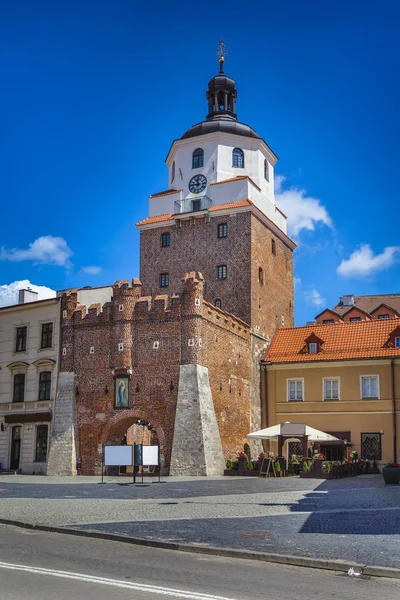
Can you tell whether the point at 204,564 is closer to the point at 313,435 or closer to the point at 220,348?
the point at 313,435

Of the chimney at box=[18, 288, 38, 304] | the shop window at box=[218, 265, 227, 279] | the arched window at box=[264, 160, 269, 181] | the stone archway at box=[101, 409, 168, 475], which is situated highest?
the arched window at box=[264, 160, 269, 181]

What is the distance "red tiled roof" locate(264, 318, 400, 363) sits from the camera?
40.5 metres

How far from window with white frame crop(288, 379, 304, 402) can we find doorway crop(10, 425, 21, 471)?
15.8 metres

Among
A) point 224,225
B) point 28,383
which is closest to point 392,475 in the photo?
point 224,225

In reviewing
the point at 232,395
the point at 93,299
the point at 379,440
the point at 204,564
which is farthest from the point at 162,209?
the point at 204,564

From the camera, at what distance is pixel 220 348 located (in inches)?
1521

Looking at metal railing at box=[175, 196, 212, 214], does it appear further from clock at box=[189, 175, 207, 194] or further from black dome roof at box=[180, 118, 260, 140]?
black dome roof at box=[180, 118, 260, 140]

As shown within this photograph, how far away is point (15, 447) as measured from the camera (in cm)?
4047

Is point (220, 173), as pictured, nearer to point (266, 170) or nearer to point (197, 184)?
point (197, 184)

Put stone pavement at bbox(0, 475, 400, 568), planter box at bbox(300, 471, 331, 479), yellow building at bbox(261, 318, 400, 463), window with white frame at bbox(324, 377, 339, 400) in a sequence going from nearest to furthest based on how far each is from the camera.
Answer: stone pavement at bbox(0, 475, 400, 568) < planter box at bbox(300, 471, 331, 479) < yellow building at bbox(261, 318, 400, 463) < window with white frame at bbox(324, 377, 339, 400)

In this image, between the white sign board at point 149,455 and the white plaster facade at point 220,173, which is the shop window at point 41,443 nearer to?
the white sign board at point 149,455

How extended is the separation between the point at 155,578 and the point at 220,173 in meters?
38.6

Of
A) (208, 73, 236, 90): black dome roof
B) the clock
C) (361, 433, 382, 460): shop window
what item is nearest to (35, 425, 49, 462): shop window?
(361, 433, 382, 460): shop window

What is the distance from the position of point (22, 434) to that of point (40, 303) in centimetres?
753
